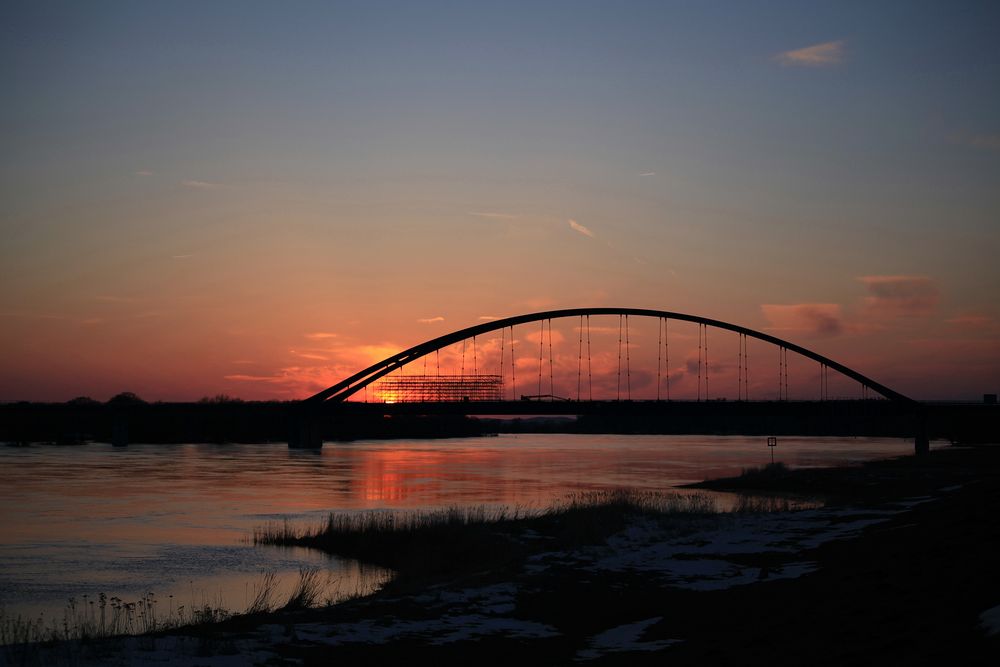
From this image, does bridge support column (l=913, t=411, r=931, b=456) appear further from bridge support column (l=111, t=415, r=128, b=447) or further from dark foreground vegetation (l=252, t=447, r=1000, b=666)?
bridge support column (l=111, t=415, r=128, b=447)

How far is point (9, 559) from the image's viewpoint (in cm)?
3034

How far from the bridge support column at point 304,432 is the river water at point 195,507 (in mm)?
33239

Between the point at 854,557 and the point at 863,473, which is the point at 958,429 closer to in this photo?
the point at 863,473

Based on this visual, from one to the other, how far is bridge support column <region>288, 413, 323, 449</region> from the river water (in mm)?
33239

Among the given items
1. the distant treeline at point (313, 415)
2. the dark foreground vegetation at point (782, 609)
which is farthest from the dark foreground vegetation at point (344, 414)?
the dark foreground vegetation at point (782, 609)

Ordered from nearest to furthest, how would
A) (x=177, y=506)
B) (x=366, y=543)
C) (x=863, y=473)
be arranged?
(x=366, y=543) → (x=177, y=506) → (x=863, y=473)

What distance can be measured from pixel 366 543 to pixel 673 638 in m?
19.7

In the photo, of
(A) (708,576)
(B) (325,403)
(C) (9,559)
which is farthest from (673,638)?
(B) (325,403)

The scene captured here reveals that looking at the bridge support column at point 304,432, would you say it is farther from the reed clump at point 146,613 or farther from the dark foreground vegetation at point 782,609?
the dark foreground vegetation at point 782,609

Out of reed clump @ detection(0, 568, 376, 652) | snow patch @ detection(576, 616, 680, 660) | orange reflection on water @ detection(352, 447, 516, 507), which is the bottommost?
orange reflection on water @ detection(352, 447, 516, 507)

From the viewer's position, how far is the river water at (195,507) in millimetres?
26266

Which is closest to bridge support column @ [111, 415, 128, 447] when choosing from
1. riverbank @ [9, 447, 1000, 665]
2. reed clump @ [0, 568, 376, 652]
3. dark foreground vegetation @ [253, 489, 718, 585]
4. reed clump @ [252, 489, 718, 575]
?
reed clump @ [252, 489, 718, 575]

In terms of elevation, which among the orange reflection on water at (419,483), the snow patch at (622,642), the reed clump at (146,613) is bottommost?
the orange reflection on water at (419,483)

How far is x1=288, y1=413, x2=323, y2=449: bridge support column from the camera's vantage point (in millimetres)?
139500
